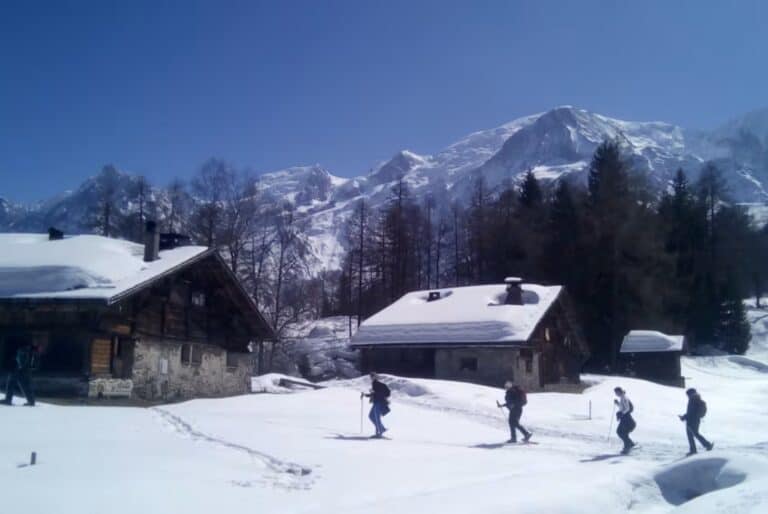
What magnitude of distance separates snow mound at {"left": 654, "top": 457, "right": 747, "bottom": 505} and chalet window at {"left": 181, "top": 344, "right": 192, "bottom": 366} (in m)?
20.1

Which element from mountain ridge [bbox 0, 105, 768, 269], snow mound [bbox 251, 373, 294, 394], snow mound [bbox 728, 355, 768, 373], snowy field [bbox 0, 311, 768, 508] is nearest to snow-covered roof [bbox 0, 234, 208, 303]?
snowy field [bbox 0, 311, 768, 508]

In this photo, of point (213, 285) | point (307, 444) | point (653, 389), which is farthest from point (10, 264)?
point (653, 389)

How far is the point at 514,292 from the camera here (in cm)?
3812

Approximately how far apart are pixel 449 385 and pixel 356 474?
1683 centimetres

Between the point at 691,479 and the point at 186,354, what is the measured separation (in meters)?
20.9

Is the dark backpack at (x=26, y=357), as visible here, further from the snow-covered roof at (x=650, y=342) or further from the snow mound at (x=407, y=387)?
the snow-covered roof at (x=650, y=342)

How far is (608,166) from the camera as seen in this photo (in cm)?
5588

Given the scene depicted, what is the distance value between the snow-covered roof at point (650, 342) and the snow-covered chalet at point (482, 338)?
31.5 feet

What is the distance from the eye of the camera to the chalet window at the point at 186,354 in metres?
28.2

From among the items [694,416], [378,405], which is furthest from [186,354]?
[694,416]

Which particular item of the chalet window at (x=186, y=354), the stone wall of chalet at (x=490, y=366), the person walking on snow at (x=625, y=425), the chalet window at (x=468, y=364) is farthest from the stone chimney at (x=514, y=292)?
the person walking on snow at (x=625, y=425)

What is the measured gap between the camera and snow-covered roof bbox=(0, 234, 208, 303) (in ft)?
75.3

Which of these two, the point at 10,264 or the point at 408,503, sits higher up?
the point at 10,264

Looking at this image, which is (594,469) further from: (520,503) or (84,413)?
(84,413)
